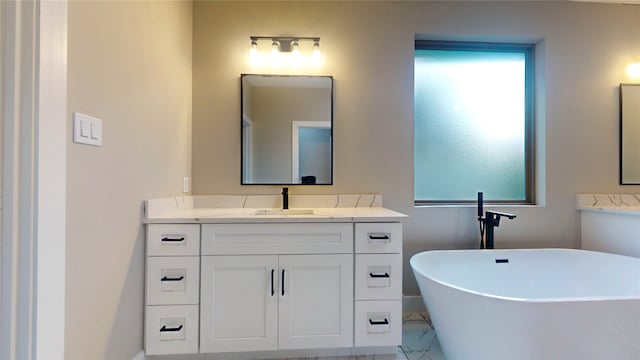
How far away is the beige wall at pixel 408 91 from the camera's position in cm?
230

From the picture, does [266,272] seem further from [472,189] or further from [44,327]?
[472,189]

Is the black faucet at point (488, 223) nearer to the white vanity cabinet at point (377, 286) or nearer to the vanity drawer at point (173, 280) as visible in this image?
the white vanity cabinet at point (377, 286)

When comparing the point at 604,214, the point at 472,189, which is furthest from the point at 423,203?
the point at 604,214

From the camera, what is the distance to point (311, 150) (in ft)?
7.67

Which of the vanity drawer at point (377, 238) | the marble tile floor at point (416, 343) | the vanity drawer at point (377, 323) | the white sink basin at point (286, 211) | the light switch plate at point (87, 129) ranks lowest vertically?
the marble tile floor at point (416, 343)

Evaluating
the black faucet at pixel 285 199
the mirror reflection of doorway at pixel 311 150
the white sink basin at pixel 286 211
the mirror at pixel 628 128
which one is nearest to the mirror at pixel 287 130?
the mirror reflection of doorway at pixel 311 150

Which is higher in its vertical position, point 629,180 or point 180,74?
point 180,74

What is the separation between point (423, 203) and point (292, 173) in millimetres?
1065

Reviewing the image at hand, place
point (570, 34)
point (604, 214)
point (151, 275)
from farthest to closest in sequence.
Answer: point (570, 34)
point (604, 214)
point (151, 275)

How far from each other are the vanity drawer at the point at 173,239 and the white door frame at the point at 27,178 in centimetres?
79

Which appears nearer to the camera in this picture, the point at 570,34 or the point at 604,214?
the point at 604,214

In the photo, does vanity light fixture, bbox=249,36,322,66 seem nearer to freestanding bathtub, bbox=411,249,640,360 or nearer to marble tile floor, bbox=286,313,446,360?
freestanding bathtub, bbox=411,249,640,360

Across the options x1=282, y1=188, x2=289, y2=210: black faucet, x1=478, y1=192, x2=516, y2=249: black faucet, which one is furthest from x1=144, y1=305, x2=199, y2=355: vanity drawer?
x1=478, y1=192, x2=516, y2=249: black faucet

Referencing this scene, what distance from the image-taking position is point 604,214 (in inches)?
89.8
